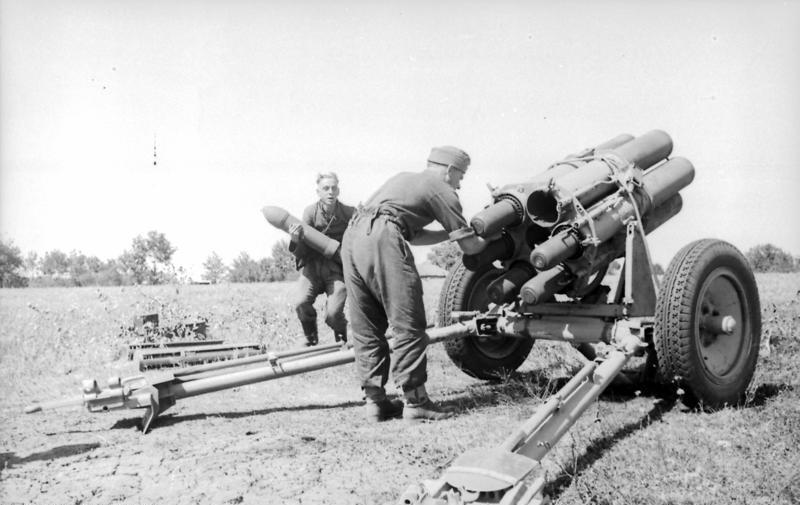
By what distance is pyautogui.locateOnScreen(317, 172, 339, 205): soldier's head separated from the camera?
686 cm

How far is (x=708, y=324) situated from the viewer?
4.62 metres

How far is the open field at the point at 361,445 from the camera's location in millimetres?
3178

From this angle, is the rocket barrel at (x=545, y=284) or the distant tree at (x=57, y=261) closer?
the rocket barrel at (x=545, y=284)

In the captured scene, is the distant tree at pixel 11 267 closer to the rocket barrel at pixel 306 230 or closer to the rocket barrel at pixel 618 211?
the rocket barrel at pixel 306 230

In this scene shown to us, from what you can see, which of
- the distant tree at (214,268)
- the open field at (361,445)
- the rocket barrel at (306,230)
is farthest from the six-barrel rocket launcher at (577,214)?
the distant tree at (214,268)

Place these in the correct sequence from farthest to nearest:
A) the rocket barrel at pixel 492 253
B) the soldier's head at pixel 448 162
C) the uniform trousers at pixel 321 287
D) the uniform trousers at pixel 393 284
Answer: the uniform trousers at pixel 321 287, the rocket barrel at pixel 492 253, the soldier's head at pixel 448 162, the uniform trousers at pixel 393 284

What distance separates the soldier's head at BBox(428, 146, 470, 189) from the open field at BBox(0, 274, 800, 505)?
160cm

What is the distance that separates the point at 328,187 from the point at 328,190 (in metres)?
0.03

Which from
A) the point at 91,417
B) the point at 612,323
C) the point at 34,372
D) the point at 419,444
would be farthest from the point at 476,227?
the point at 34,372

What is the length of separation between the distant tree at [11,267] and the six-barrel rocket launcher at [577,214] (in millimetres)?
27483

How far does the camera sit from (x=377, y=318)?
471cm

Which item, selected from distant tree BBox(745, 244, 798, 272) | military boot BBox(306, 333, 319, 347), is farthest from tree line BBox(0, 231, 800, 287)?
military boot BBox(306, 333, 319, 347)

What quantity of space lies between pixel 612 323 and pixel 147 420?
3141 mm

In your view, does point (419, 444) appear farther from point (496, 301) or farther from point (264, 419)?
point (496, 301)
